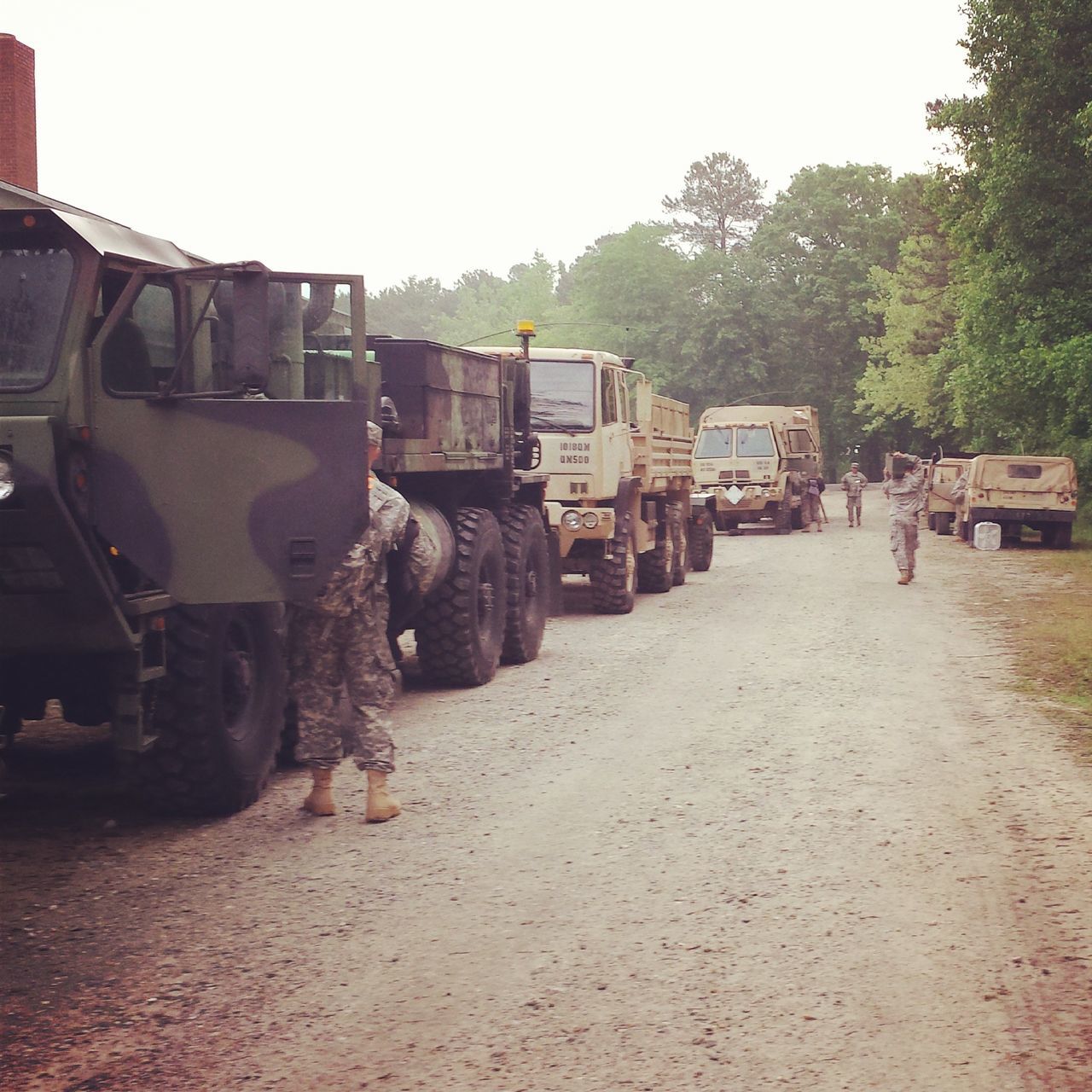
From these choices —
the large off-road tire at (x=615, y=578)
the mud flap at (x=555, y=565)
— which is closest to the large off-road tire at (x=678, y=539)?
the large off-road tire at (x=615, y=578)

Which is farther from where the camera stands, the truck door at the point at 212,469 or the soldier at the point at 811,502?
the soldier at the point at 811,502

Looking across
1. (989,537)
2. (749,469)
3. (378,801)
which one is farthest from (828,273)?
(378,801)

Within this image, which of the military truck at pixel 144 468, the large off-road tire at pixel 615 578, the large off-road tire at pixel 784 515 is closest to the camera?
the military truck at pixel 144 468

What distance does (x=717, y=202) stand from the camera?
327ft

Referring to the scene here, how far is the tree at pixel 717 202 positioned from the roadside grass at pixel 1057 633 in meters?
78.3

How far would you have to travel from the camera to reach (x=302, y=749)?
23.1 ft

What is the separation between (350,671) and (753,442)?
26.6 metres

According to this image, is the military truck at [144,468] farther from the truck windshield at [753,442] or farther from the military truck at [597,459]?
the truck windshield at [753,442]

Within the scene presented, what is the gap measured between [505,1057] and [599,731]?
504 centimetres

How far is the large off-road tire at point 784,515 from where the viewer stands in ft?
110

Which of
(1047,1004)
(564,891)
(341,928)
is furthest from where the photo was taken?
(564,891)

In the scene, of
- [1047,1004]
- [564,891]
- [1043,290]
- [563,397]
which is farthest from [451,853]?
[1043,290]

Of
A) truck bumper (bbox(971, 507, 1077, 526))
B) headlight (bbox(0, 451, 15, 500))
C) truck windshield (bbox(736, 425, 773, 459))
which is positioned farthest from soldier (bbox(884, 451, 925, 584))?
headlight (bbox(0, 451, 15, 500))

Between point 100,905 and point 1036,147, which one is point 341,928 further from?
point 1036,147
